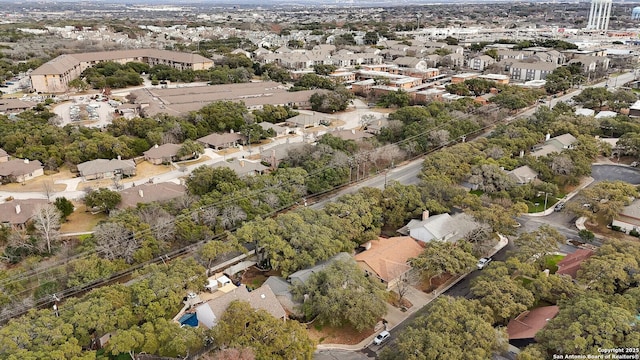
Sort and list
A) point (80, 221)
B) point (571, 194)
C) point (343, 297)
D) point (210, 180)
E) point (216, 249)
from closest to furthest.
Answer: point (343, 297), point (216, 249), point (80, 221), point (210, 180), point (571, 194)

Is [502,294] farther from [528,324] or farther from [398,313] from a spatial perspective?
[398,313]

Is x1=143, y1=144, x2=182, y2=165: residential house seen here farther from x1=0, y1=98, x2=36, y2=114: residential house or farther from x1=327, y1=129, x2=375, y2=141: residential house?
x1=0, y1=98, x2=36, y2=114: residential house

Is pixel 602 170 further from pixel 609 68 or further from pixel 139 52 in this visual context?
pixel 139 52

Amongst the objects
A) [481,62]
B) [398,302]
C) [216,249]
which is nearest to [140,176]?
[216,249]

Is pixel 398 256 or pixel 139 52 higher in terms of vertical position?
pixel 139 52

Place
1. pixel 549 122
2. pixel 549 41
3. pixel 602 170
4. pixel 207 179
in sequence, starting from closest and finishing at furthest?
pixel 207 179 < pixel 602 170 < pixel 549 122 < pixel 549 41

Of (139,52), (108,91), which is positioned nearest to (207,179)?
(108,91)
